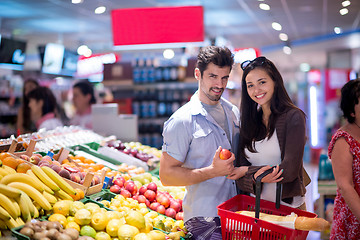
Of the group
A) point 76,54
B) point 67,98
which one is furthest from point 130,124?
point 67,98

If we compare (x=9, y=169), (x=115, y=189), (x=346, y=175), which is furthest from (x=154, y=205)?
(x=346, y=175)

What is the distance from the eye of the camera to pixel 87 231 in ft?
7.95

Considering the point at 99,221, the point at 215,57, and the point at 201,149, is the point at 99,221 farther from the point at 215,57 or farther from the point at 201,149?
the point at 215,57

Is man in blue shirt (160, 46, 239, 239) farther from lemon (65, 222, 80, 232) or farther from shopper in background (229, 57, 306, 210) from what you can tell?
lemon (65, 222, 80, 232)

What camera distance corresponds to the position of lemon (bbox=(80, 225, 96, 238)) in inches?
95.2

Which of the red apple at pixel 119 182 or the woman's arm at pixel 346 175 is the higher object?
the woman's arm at pixel 346 175

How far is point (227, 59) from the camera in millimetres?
2803

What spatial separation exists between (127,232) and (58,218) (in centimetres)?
47

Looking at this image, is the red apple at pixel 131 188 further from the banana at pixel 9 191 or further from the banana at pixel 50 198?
the banana at pixel 9 191

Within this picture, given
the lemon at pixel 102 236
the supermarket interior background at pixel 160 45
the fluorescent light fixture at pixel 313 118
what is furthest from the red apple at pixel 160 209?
the fluorescent light fixture at pixel 313 118

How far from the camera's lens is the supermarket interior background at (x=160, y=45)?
217 inches

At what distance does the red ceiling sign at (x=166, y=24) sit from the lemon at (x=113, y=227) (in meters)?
3.52

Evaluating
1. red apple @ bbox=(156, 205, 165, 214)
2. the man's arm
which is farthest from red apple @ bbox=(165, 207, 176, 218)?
the man's arm

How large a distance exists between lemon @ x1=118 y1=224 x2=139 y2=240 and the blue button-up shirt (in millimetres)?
513
